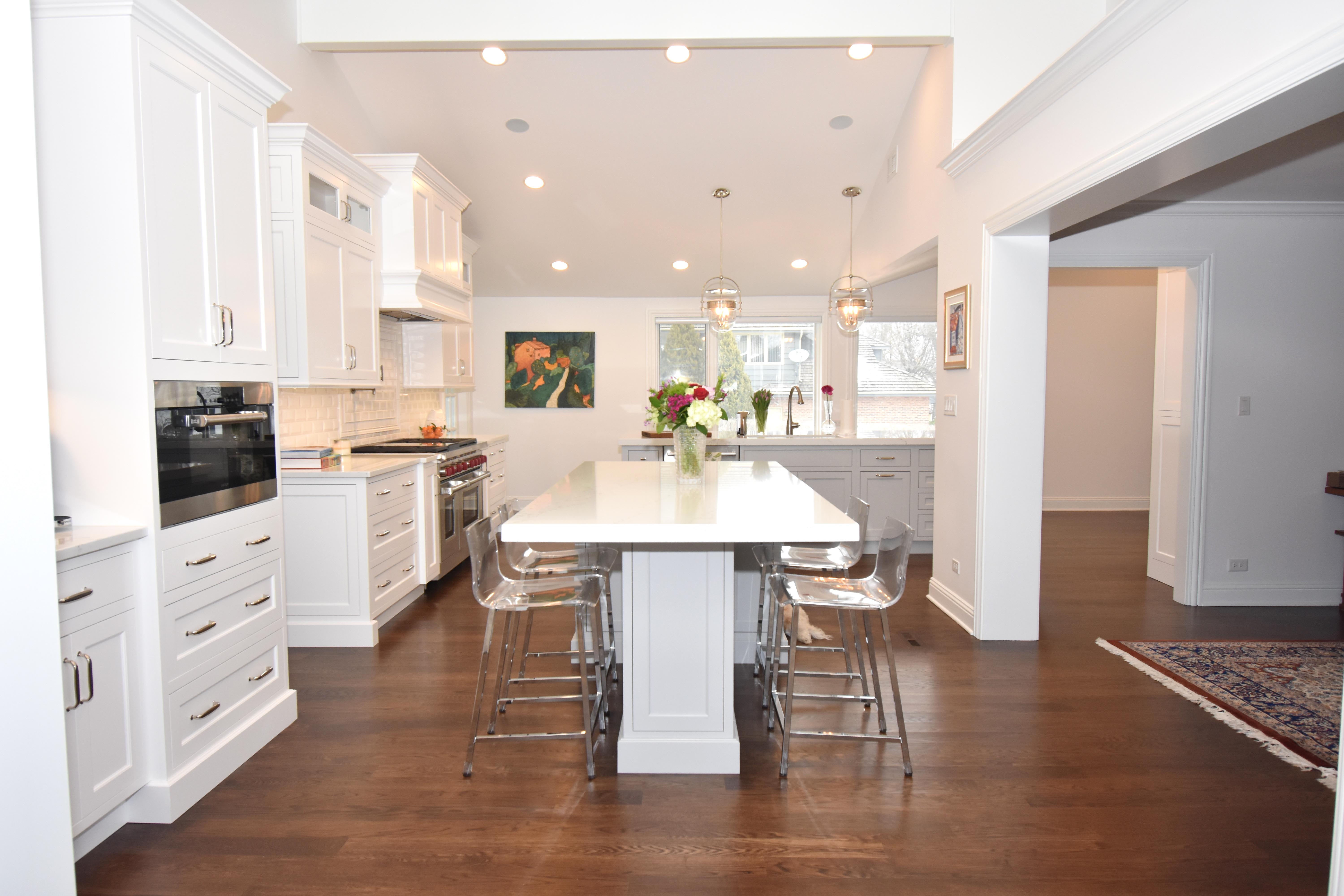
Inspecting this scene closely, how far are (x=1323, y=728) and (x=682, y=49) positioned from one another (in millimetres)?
4408

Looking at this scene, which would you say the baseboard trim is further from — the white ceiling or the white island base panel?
the white ceiling

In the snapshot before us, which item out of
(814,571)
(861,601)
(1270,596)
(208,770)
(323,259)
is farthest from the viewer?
(1270,596)

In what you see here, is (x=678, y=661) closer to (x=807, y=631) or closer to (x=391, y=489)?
(x=807, y=631)

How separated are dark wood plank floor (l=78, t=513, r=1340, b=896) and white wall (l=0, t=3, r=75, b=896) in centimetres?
42

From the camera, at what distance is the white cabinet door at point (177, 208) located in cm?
212

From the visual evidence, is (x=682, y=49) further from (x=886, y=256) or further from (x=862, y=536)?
(x=862, y=536)

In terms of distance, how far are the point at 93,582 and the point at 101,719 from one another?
0.37 m

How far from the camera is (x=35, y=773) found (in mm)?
1600

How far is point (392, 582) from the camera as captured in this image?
4.11 metres

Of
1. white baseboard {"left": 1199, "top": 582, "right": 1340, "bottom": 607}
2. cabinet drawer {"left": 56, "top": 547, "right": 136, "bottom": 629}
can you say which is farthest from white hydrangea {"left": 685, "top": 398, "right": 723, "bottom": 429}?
white baseboard {"left": 1199, "top": 582, "right": 1340, "bottom": 607}

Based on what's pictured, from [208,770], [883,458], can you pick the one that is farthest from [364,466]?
[883,458]

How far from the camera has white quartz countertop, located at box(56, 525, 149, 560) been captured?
186cm

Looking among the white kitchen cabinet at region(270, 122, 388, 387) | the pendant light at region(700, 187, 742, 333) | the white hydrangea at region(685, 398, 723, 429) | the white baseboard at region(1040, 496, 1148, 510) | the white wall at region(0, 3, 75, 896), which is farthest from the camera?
the white baseboard at region(1040, 496, 1148, 510)

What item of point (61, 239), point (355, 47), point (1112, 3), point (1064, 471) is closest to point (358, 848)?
point (61, 239)
